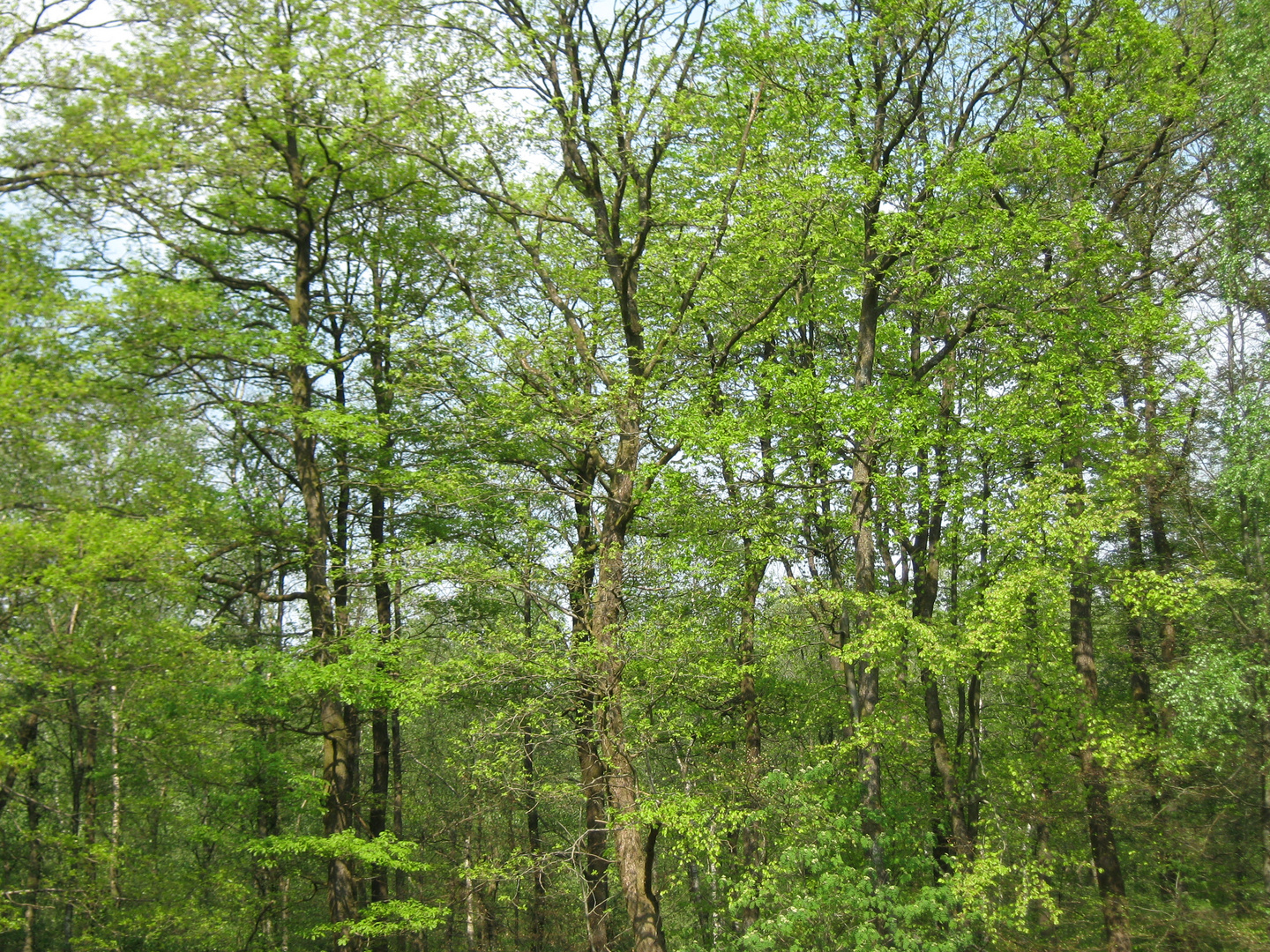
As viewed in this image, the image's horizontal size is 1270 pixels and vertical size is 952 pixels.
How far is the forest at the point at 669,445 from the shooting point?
10.5 m

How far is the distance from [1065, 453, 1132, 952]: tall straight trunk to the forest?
0.44 feet

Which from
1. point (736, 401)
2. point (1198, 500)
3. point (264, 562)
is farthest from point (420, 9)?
point (1198, 500)

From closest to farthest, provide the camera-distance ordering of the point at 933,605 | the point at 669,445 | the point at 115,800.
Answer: the point at 669,445 < the point at 933,605 < the point at 115,800

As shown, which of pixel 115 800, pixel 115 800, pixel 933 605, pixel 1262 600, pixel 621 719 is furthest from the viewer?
pixel 115 800

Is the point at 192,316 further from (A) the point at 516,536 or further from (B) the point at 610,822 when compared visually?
(B) the point at 610,822

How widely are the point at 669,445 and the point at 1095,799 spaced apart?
8319mm

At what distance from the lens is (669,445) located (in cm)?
1273

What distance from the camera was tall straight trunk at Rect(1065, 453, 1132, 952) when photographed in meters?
12.5

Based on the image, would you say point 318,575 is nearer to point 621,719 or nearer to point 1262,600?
point 621,719

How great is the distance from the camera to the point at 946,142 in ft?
50.8

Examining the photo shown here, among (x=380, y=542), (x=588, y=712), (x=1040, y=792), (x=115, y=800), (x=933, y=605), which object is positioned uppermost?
(x=380, y=542)

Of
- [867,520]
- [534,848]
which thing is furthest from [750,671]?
[534,848]

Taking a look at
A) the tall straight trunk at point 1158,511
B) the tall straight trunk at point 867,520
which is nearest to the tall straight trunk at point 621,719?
the tall straight trunk at point 867,520

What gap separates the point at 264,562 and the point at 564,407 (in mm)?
7903
